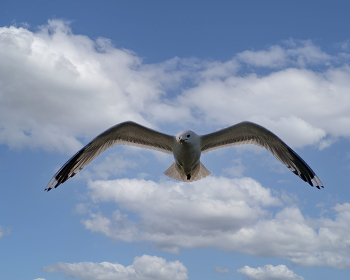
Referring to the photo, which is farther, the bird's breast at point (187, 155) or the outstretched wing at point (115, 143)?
the outstretched wing at point (115, 143)

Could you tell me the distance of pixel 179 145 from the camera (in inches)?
287

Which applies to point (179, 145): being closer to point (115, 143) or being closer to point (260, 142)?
point (115, 143)

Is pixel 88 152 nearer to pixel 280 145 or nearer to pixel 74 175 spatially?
pixel 74 175

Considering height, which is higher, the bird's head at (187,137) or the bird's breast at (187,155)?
the bird's head at (187,137)

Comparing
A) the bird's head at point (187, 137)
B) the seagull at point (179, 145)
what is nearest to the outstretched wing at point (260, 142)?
the seagull at point (179, 145)

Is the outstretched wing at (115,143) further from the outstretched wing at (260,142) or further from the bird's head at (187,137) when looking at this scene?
the outstretched wing at (260,142)

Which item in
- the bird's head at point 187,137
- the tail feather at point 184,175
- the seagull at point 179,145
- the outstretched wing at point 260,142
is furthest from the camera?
the tail feather at point 184,175

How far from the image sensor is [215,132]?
7.78m

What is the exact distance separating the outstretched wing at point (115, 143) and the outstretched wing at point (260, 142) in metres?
1.08

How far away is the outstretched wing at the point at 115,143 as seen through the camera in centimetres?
765

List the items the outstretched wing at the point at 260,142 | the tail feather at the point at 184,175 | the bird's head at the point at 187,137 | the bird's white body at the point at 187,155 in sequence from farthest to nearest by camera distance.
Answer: the tail feather at the point at 184,175
the outstretched wing at the point at 260,142
the bird's white body at the point at 187,155
the bird's head at the point at 187,137

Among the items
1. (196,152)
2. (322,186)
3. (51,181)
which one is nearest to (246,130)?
(196,152)

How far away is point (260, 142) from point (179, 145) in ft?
7.41

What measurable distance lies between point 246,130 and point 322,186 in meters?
2.28
